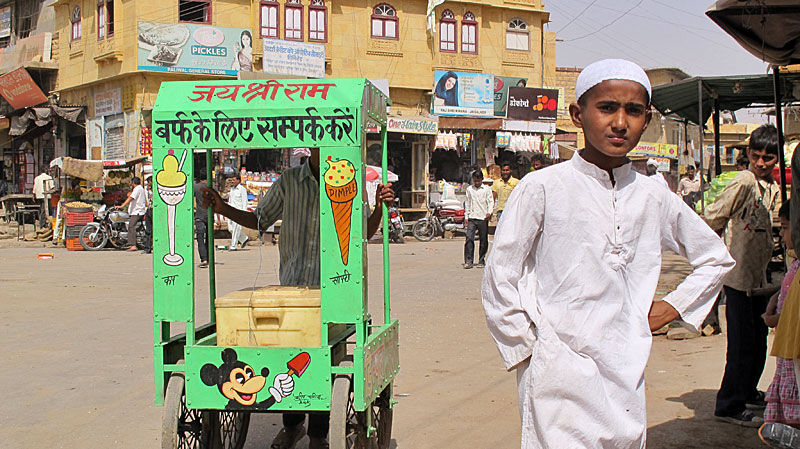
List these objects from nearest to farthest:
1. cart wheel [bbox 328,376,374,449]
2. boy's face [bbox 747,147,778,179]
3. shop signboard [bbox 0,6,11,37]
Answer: cart wheel [bbox 328,376,374,449]
boy's face [bbox 747,147,778,179]
shop signboard [bbox 0,6,11,37]

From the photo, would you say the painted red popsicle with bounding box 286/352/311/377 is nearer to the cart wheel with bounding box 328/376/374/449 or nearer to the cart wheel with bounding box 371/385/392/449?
the cart wheel with bounding box 328/376/374/449

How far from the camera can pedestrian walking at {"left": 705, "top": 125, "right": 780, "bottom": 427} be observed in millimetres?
4789

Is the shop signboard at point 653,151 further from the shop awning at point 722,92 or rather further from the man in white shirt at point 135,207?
the shop awning at point 722,92

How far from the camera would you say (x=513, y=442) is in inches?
183

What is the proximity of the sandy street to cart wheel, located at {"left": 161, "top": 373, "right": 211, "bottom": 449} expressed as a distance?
0.85 meters

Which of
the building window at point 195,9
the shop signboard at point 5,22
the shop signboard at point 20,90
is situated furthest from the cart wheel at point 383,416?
the shop signboard at point 5,22

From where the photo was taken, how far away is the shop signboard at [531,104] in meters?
27.5

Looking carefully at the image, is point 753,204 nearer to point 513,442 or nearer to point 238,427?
point 513,442

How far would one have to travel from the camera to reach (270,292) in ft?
12.1

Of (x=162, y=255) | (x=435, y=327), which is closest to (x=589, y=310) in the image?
(x=162, y=255)

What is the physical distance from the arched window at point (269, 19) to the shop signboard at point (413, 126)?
4619 millimetres

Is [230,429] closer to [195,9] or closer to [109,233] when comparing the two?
[109,233]

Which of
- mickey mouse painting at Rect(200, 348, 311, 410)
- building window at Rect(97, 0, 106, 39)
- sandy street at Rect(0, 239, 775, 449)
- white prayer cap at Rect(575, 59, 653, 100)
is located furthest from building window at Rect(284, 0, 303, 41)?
white prayer cap at Rect(575, 59, 653, 100)

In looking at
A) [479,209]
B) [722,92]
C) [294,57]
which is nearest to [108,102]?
[294,57]
